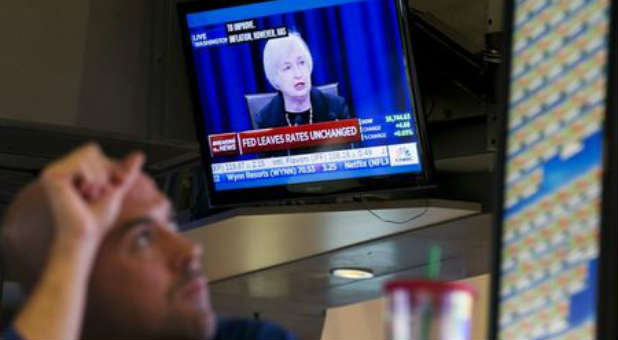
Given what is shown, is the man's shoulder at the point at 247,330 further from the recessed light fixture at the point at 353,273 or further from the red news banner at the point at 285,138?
the recessed light fixture at the point at 353,273

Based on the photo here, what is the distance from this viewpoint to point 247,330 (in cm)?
156

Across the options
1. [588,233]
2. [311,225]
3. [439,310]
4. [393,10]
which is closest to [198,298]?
[439,310]

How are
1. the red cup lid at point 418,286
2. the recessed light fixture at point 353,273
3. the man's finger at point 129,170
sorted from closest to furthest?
the red cup lid at point 418,286 < the man's finger at point 129,170 < the recessed light fixture at point 353,273

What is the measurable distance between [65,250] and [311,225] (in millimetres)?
4258

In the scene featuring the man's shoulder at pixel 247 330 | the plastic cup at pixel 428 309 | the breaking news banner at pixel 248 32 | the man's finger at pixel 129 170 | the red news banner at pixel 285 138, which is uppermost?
the breaking news banner at pixel 248 32

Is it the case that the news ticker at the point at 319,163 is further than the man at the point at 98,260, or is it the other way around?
the news ticker at the point at 319,163

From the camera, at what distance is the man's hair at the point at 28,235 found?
1155mm

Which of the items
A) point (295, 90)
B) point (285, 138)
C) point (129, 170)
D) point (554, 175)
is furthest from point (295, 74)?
point (129, 170)

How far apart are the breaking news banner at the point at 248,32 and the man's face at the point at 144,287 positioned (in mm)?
3202

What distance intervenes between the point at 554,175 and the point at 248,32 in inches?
123

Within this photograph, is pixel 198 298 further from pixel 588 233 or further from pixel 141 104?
pixel 141 104

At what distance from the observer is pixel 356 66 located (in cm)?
423

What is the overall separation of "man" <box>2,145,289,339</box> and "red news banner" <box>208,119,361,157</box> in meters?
3.09

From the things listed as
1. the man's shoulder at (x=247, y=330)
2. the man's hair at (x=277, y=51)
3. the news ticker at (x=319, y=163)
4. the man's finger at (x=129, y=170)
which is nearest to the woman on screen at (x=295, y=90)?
the man's hair at (x=277, y=51)
